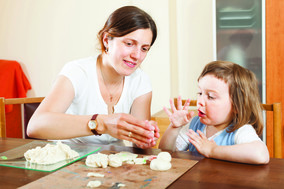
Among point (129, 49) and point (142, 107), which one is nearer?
point (129, 49)

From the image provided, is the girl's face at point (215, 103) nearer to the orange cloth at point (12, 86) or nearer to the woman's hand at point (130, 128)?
the woman's hand at point (130, 128)

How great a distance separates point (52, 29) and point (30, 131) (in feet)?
8.96

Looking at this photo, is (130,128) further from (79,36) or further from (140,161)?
(79,36)

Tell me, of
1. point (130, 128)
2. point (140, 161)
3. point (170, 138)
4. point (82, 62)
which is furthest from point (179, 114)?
point (82, 62)

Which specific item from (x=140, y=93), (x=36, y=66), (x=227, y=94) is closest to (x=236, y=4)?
(x=140, y=93)

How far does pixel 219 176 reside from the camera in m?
0.89

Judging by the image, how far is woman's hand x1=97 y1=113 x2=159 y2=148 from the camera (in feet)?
3.73

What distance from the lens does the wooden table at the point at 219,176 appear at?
32.6 inches

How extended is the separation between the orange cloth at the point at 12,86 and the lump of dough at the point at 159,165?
244 cm

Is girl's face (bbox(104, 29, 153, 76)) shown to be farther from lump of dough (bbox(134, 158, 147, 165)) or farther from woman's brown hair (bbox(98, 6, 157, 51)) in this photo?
lump of dough (bbox(134, 158, 147, 165))

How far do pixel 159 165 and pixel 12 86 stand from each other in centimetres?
299

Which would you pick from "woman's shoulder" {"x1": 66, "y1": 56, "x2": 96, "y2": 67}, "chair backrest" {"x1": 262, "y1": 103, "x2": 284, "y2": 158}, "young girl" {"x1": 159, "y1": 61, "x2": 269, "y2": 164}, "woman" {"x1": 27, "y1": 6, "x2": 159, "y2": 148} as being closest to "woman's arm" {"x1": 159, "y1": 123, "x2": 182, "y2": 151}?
"young girl" {"x1": 159, "y1": 61, "x2": 269, "y2": 164}

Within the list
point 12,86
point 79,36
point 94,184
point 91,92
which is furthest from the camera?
point 79,36

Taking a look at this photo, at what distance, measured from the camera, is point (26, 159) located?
3.58ft
